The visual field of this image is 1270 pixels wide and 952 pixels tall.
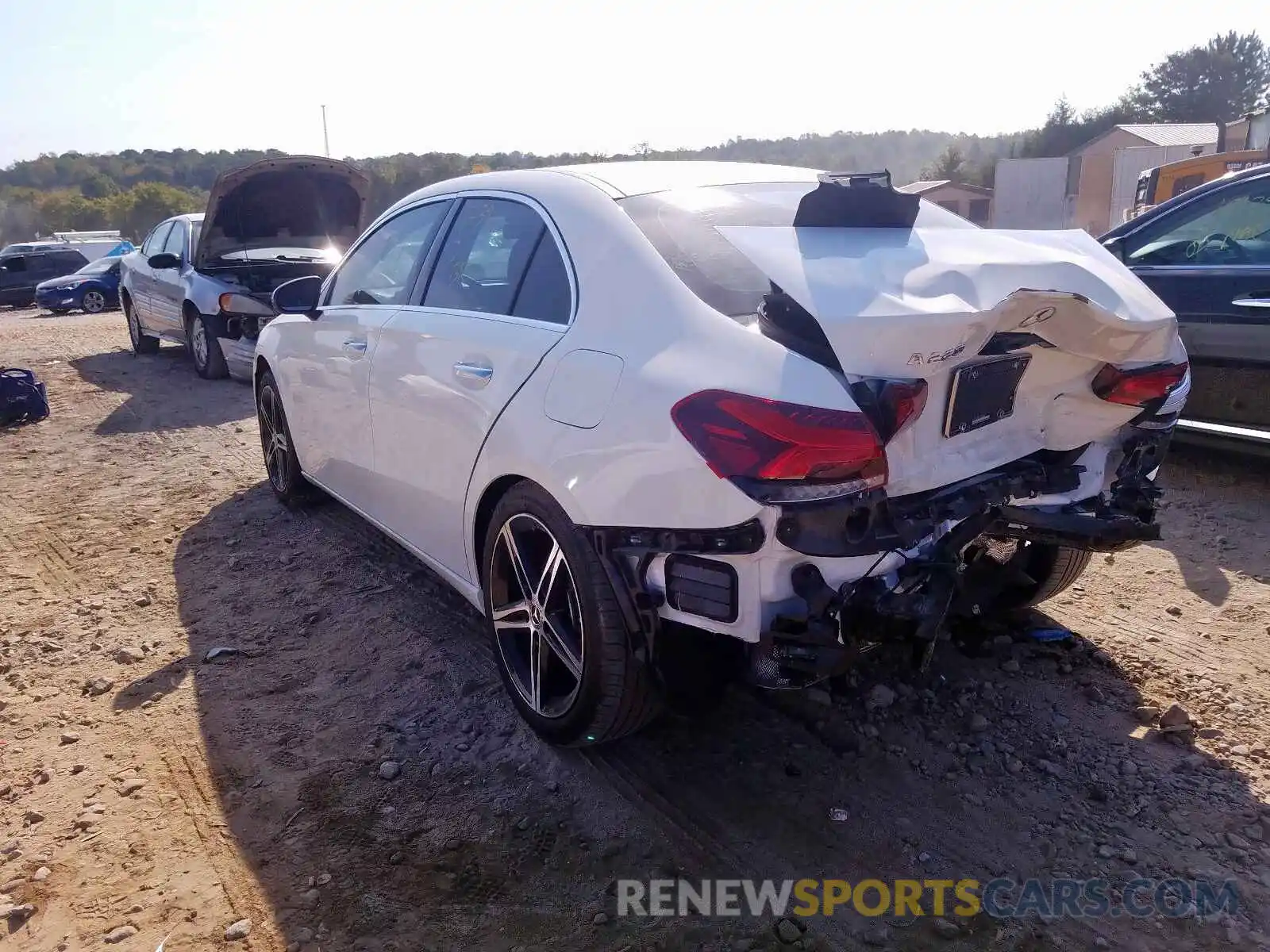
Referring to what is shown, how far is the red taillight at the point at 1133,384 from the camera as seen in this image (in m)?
2.91

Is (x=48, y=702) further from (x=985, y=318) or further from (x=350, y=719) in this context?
(x=985, y=318)

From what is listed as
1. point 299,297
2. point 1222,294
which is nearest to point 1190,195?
point 1222,294

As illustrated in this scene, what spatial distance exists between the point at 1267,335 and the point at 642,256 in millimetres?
3800

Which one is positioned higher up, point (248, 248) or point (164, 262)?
point (248, 248)

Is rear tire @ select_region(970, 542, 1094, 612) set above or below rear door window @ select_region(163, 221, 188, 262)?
below

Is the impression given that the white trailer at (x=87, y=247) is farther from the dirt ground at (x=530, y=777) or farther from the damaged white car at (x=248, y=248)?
the dirt ground at (x=530, y=777)

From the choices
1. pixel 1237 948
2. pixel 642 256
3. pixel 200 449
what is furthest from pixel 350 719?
pixel 200 449

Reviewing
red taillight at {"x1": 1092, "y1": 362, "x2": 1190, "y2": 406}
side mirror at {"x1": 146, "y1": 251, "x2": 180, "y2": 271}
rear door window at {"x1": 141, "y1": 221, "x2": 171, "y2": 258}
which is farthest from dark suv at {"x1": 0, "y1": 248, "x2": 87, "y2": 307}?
red taillight at {"x1": 1092, "y1": 362, "x2": 1190, "y2": 406}

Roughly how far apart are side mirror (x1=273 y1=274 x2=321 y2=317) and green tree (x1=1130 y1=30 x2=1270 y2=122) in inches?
2331

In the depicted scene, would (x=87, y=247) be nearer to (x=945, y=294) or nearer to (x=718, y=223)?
(x=718, y=223)

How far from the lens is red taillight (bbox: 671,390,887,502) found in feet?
7.39

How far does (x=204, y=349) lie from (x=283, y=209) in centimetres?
167

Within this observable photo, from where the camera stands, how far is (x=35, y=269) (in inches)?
960

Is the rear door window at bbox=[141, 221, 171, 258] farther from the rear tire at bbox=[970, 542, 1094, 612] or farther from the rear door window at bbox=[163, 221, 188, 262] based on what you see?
the rear tire at bbox=[970, 542, 1094, 612]
